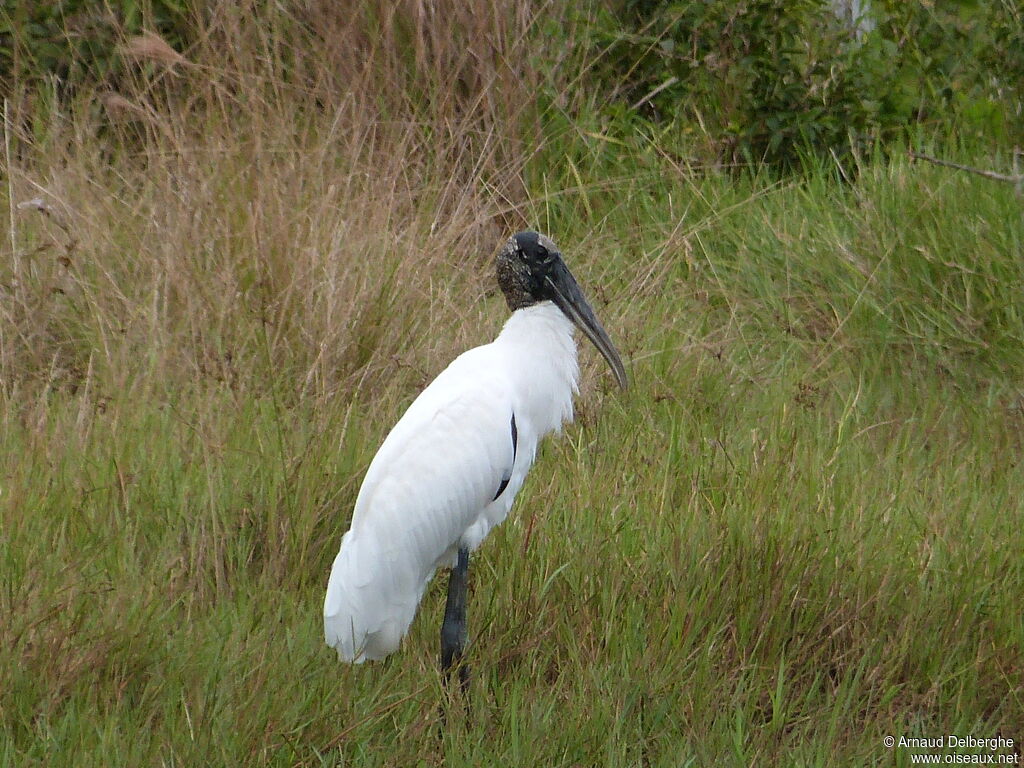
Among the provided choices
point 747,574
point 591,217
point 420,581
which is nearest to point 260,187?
point 591,217

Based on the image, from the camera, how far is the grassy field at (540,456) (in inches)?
116

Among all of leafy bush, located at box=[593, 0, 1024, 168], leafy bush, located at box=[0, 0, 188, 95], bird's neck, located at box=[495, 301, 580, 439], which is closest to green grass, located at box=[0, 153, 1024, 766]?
bird's neck, located at box=[495, 301, 580, 439]

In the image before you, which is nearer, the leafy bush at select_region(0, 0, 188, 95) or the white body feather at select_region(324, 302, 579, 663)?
the white body feather at select_region(324, 302, 579, 663)

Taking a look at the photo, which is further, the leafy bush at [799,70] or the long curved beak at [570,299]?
the leafy bush at [799,70]

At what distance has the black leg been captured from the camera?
10.3ft

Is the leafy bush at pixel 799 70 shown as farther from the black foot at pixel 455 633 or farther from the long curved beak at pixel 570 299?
the black foot at pixel 455 633

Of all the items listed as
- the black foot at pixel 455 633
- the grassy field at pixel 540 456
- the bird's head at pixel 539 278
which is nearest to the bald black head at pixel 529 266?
the bird's head at pixel 539 278

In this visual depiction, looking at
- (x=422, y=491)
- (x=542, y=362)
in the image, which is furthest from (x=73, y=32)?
(x=422, y=491)

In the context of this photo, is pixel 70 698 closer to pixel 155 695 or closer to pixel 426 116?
pixel 155 695

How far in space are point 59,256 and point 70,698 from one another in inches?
86.5

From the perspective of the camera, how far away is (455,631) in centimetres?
321

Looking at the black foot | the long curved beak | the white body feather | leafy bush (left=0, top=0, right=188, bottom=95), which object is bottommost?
the black foot

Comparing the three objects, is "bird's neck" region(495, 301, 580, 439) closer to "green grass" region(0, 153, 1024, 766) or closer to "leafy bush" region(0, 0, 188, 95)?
"green grass" region(0, 153, 1024, 766)

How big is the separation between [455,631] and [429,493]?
32cm
